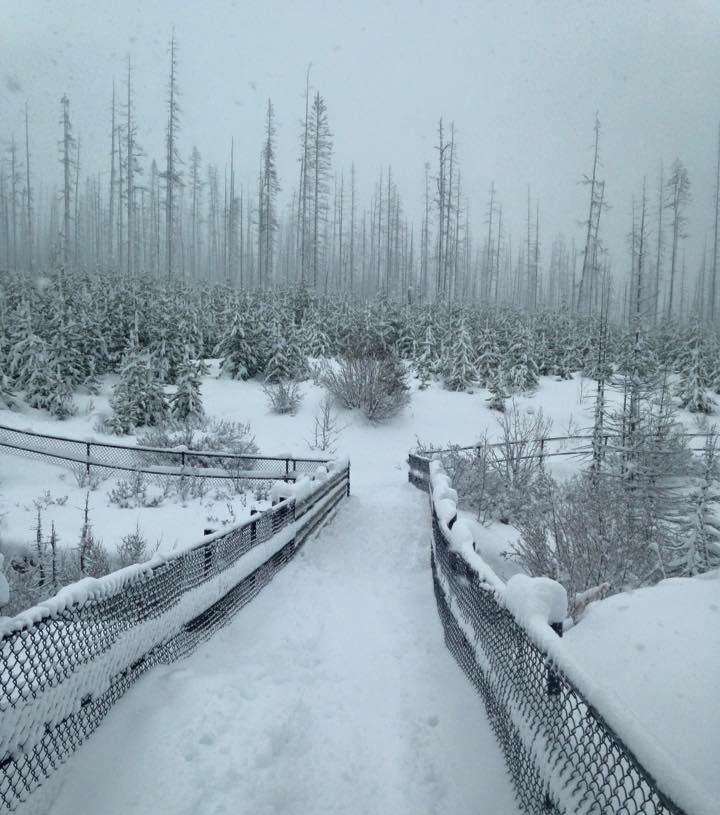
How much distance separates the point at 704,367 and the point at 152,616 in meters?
34.4

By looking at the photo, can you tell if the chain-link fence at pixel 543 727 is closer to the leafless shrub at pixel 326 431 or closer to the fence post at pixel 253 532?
the fence post at pixel 253 532

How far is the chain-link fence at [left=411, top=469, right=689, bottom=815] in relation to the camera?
1952 mm

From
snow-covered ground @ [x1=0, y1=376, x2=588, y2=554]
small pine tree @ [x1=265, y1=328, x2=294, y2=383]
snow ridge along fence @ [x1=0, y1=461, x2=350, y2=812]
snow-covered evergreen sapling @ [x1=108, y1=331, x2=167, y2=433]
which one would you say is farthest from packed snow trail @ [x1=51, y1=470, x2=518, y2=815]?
small pine tree @ [x1=265, y1=328, x2=294, y2=383]

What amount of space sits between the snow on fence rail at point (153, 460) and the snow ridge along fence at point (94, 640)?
27.9ft

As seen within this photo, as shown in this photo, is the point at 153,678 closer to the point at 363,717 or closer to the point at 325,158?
the point at 363,717

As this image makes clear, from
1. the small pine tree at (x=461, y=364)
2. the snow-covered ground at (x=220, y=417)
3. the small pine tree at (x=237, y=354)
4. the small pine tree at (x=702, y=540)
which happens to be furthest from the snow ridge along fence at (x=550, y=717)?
the small pine tree at (x=461, y=364)

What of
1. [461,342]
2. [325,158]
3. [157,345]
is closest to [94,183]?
[325,158]

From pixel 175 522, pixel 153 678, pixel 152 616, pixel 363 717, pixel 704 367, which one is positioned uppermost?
pixel 704 367

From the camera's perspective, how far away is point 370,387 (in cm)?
2298

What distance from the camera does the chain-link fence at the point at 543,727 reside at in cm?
195

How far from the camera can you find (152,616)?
3.77m

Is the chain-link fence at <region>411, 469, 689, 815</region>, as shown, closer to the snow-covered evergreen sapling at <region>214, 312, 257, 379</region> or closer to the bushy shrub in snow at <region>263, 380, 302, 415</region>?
the bushy shrub in snow at <region>263, 380, 302, 415</region>

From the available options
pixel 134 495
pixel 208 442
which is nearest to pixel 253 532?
pixel 134 495

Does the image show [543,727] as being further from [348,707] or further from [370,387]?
[370,387]
